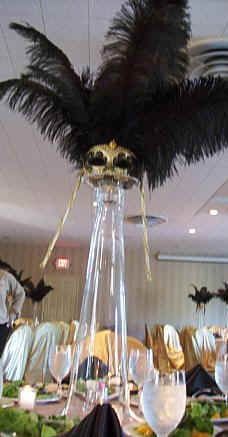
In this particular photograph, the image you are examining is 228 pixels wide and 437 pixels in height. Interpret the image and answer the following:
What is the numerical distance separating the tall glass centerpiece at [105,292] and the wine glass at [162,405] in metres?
0.30

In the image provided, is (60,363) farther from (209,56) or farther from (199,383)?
(209,56)

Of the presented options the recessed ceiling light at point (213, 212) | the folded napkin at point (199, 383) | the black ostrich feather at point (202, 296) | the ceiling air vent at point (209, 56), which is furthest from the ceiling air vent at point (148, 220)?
the folded napkin at point (199, 383)

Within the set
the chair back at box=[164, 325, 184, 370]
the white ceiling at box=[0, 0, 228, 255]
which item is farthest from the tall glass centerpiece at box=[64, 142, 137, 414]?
the chair back at box=[164, 325, 184, 370]

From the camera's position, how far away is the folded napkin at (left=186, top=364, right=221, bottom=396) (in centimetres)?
166

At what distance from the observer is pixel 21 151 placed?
13.7 feet

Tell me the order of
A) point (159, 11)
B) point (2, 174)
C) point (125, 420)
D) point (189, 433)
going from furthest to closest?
point (2, 174) < point (159, 11) < point (125, 420) < point (189, 433)

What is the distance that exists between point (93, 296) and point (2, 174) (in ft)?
13.6

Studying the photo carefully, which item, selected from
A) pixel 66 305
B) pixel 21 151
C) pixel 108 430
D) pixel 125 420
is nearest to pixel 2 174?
pixel 21 151

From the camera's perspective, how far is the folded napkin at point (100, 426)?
0.73 metres

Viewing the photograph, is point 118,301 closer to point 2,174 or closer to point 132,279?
point 2,174

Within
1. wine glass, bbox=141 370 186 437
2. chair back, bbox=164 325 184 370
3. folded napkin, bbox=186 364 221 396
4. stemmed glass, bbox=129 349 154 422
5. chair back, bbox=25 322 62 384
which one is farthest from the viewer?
chair back, bbox=164 325 184 370

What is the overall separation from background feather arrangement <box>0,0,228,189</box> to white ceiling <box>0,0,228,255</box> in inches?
31.8

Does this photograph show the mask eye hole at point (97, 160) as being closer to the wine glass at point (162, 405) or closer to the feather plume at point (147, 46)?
the feather plume at point (147, 46)

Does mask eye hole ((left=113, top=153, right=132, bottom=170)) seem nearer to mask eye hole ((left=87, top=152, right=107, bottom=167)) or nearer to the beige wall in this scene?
mask eye hole ((left=87, top=152, right=107, bottom=167))
